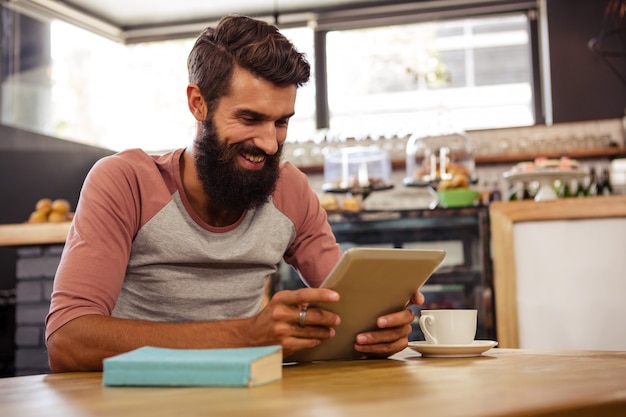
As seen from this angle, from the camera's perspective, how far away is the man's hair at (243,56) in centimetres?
168

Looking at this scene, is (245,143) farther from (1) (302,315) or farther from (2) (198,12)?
(2) (198,12)

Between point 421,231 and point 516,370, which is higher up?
point 421,231

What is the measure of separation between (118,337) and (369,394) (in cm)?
63

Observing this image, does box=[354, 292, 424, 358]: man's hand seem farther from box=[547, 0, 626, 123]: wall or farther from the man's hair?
box=[547, 0, 626, 123]: wall

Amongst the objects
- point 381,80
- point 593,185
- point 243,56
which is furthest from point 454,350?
Answer: point 381,80

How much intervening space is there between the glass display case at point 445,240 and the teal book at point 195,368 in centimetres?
220

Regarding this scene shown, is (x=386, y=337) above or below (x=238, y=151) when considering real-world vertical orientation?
below

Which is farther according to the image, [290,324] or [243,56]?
[243,56]

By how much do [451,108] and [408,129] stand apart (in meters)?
0.36

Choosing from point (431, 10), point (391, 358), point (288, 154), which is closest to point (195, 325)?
point (391, 358)

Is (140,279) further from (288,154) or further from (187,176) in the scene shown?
(288,154)

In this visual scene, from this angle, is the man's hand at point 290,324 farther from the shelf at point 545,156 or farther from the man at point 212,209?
the shelf at point 545,156

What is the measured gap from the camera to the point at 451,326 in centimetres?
134

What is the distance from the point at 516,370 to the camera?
1.01 m
